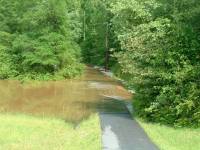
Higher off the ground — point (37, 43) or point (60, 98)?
point (37, 43)

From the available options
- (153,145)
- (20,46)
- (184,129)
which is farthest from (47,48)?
(153,145)

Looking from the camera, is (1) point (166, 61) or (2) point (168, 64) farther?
(2) point (168, 64)

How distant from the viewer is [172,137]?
14383 millimetres

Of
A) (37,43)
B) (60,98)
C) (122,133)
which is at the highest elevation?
(122,133)

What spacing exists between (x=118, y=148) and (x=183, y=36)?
20.5ft

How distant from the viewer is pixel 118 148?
38.7 feet

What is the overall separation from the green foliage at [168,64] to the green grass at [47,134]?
234cm

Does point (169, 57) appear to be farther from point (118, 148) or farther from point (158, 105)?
point (118, 148)

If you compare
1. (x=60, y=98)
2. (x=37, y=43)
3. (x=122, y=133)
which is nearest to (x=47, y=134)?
(x=122, y=133)

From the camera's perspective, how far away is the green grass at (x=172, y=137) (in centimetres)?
1310

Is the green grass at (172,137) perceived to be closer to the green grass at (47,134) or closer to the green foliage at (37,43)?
the green grass at (47,134)

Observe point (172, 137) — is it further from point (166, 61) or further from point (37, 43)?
point (37, 43)

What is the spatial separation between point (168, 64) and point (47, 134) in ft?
17.0

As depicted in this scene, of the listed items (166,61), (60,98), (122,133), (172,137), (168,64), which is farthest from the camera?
(60,98)
